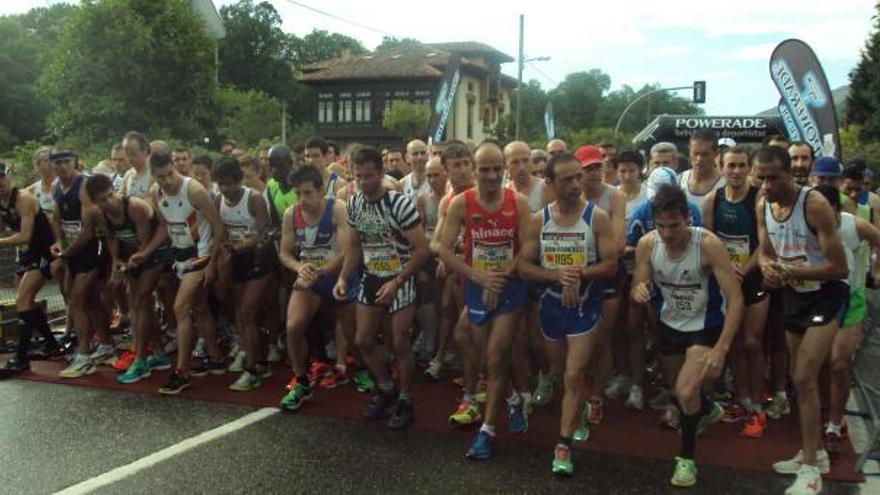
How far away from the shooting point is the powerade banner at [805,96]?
28.2 ft

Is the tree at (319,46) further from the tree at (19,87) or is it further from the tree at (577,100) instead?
the tree at (19,87)

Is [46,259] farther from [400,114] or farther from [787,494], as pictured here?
[400,114]

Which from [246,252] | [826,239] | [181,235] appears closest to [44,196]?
[181,235]

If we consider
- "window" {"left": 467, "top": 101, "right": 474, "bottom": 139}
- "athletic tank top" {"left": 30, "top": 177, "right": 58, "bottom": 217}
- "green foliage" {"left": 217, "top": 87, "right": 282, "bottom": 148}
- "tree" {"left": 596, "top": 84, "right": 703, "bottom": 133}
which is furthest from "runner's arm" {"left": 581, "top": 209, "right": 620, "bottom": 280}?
"tree" {"left": 596, "top": 84, "right": 703, "bottom": 133}

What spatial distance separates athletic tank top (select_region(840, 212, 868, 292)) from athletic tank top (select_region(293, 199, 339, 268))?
3609mm

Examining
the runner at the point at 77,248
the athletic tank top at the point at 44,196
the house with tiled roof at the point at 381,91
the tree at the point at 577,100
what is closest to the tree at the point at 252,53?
the house with tiled roof at the point at 381,91

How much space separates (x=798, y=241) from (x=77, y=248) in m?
6.13

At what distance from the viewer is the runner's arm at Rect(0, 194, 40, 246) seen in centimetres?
751

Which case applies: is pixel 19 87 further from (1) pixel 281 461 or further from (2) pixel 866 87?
(1) pixel 281 461

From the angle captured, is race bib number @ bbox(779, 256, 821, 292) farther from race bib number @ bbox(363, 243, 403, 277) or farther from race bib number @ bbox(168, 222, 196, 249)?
race bib number @ bbox(168, 222, 196, 249)

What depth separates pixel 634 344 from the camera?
20.4 feet

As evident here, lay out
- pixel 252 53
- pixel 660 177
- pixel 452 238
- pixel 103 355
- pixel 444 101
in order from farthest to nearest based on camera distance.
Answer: pixel 252 53
pixel 444 101
pixel 103 355
pixel 660 177
pixel 452 238

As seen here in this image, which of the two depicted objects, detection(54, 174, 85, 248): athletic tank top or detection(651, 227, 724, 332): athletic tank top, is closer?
detection(651, 227, 724, 332): athletic tank top

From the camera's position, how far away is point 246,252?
686cm
